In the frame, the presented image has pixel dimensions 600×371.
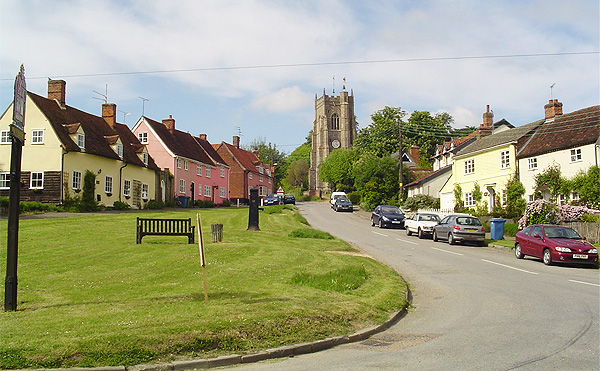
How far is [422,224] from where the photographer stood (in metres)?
33.4

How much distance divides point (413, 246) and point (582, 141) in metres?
15.4

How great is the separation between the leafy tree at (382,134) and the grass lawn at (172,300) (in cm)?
6706

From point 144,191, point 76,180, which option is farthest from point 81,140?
point 144,191

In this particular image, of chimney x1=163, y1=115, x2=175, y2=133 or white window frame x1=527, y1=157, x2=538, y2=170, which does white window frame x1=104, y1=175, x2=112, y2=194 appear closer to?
chimney x1=163, y1=115, x2=175, y2=133

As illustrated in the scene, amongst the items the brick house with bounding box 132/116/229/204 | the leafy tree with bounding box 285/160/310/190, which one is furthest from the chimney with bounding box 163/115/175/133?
the leafy tree with bounding box 285/160/310/190

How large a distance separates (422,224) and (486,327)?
23.7 m

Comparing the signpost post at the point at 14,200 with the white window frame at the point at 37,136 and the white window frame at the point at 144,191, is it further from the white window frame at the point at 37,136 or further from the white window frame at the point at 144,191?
the white window frame at the point at 144,191

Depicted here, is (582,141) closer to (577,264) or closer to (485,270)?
(577,264)

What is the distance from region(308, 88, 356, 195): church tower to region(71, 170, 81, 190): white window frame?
4078 inches

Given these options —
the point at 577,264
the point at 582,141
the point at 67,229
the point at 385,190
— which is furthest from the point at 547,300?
the point at 385,190

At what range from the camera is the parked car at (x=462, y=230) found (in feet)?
92.8

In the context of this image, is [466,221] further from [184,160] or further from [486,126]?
[184,160]

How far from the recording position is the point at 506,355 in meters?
7.96

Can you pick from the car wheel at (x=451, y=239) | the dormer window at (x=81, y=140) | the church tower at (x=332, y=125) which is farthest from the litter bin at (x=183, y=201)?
the church tower at (x=332, y=125)
